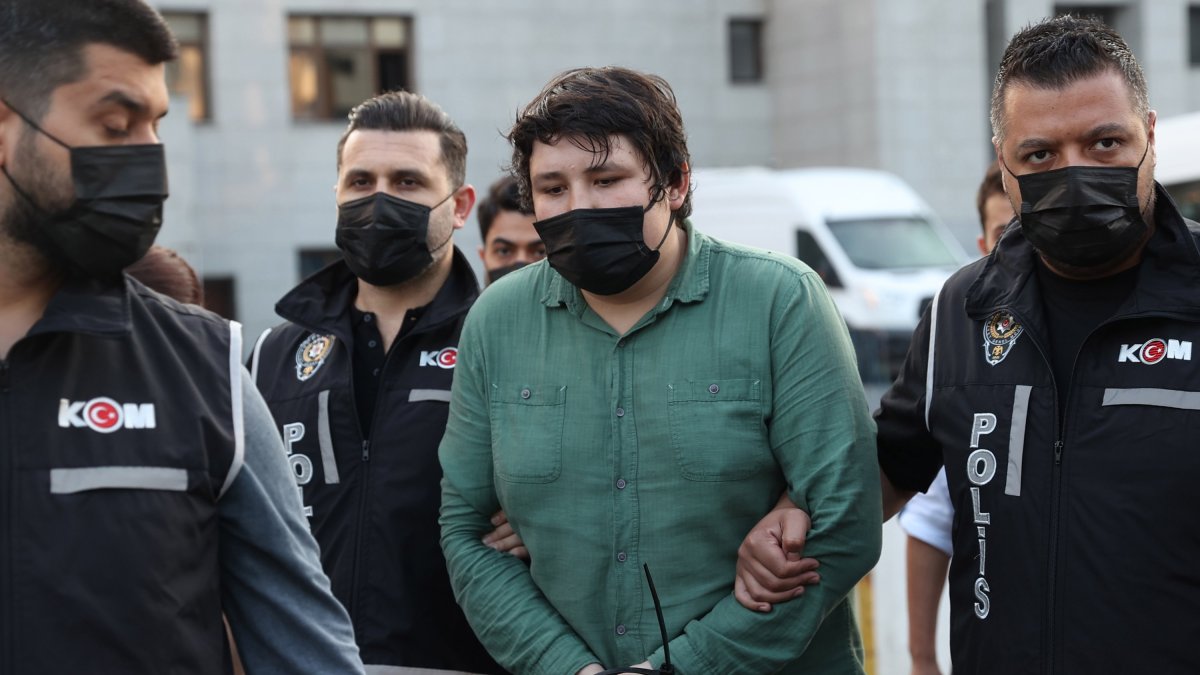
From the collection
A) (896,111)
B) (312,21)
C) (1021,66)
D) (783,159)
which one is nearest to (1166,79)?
(896,111)

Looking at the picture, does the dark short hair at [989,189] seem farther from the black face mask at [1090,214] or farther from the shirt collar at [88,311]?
the shirt collar at [88,311]

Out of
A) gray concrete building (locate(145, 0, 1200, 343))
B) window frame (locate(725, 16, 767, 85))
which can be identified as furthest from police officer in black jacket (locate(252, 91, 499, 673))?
window frame (locate(725, 16, 767, 85))

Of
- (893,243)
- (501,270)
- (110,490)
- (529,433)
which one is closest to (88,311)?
(110,490)

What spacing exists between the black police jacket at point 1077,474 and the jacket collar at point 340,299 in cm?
141

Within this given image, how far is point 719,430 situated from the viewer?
10.4 ft

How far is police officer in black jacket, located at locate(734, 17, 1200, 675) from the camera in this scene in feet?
9.61

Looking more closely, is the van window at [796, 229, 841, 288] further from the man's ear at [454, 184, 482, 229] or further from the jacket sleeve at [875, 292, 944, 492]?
the jacket sleeve at [875, 292, 944, 492]

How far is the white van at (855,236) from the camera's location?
19.2m

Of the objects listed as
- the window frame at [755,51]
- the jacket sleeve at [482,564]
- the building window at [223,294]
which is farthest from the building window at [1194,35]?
the jacket sleeve at [482,564]

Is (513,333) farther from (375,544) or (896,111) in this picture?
(896,111)

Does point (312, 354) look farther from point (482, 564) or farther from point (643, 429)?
point (643, 429)

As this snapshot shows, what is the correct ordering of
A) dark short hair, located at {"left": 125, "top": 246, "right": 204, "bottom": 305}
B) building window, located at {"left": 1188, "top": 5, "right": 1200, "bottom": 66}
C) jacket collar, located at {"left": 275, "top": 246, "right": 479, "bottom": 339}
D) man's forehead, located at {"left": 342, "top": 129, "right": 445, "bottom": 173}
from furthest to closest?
building window, located at {"left": 1188, "top": 5, "right": 1200, "bottom": 66} < dark short hair, located at {"left": 125, "top": 246, "right": 204, "bottom": 305} < man's forehead, located at {"left": 342, "top": 129, "right": 445, "bottom": 173} < jacket collar, located at {"left": 275, "top": 246, "right": 479, "bottom": 339}

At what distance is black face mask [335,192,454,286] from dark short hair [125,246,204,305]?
777 millimetres

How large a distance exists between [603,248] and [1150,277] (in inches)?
45.0
